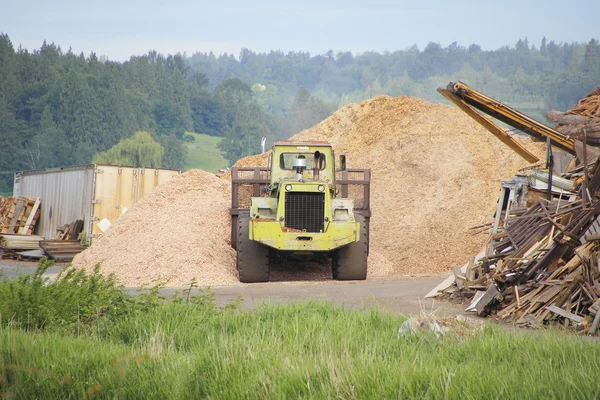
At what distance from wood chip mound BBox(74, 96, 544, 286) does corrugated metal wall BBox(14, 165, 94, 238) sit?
14.0 ft

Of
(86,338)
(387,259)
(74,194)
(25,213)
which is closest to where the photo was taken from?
(86,338)

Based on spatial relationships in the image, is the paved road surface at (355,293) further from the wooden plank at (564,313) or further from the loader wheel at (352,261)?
the wooden plank at (564,313)

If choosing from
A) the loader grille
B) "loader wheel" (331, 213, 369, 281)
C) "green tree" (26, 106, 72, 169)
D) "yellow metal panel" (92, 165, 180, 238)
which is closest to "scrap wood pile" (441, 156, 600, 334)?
the loader grille

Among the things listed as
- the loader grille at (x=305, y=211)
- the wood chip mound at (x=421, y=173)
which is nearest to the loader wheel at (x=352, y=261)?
the loader grille at (x=305, y=211)

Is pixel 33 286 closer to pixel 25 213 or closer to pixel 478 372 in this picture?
pixel 478 372

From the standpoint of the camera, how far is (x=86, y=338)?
30.7ft

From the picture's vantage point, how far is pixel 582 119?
56.9 ft

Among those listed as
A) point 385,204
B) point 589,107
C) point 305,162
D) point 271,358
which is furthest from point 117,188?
point 271,358

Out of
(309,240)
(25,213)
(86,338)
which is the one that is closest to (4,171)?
(25,213)

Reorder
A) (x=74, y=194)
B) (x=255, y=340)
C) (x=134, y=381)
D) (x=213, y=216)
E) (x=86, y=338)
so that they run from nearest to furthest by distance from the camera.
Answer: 1. (x=134, y=381)
2. (x=255, y=340)
3. (x=86, y=338)
4. (x=213, y=216)
5. (x=74, y=194)

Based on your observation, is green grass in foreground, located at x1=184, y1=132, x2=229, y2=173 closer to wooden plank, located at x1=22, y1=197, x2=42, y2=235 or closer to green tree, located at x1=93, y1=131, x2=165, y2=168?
green tree, located at x1=93, y1=131, x2=165, y2=168

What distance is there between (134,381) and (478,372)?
309 centimetres

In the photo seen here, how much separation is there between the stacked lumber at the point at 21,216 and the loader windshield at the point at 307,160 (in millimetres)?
16104

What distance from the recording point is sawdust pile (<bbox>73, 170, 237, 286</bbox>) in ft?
59.2
